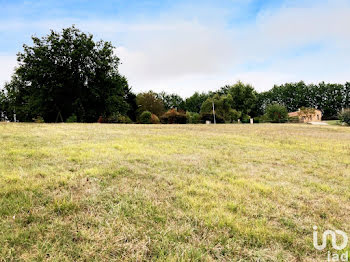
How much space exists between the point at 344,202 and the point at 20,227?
5390mm

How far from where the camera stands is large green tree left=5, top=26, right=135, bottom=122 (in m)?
22.9

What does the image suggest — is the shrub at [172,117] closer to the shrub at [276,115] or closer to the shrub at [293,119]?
the shrub at [276,115]

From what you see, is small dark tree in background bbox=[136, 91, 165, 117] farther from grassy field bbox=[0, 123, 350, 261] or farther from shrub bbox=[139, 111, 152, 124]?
grassy field bbox=[0, 123, 350, 261]

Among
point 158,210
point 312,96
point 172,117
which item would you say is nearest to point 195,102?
point 172,117

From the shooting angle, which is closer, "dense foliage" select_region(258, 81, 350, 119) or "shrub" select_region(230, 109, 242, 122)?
"shrub" select_region(230, 109, 242, 122)

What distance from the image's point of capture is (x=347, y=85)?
7888 cm

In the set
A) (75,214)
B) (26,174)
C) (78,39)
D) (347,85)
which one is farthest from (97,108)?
(347,85)

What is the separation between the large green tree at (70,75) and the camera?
22875mm

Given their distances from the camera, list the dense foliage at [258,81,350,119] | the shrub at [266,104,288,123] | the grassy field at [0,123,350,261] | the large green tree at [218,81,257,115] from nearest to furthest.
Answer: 1. the grassy field at [0,123,350,261]
2. the shrub at [266,104,288,123]
3. the large green tree at [218,81,257,115]
4. the dense foliage at [258,81,350,119]

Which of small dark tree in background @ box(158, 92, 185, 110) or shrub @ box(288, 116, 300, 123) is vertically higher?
small dark tree in background @ box(158, 92, 185, 110)

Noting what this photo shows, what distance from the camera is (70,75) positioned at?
2431 cm

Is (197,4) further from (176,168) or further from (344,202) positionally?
(344,202)

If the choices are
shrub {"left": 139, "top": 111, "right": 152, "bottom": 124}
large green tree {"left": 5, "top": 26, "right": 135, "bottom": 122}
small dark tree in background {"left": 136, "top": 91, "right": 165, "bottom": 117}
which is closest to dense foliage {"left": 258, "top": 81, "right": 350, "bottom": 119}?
small dark tree in background {"left": 136, "top": 91, "right": 165, "bottom": 117}

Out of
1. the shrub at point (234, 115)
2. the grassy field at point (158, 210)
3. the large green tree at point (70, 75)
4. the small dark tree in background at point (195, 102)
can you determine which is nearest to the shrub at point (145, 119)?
the large green tree at point (70, 75)
